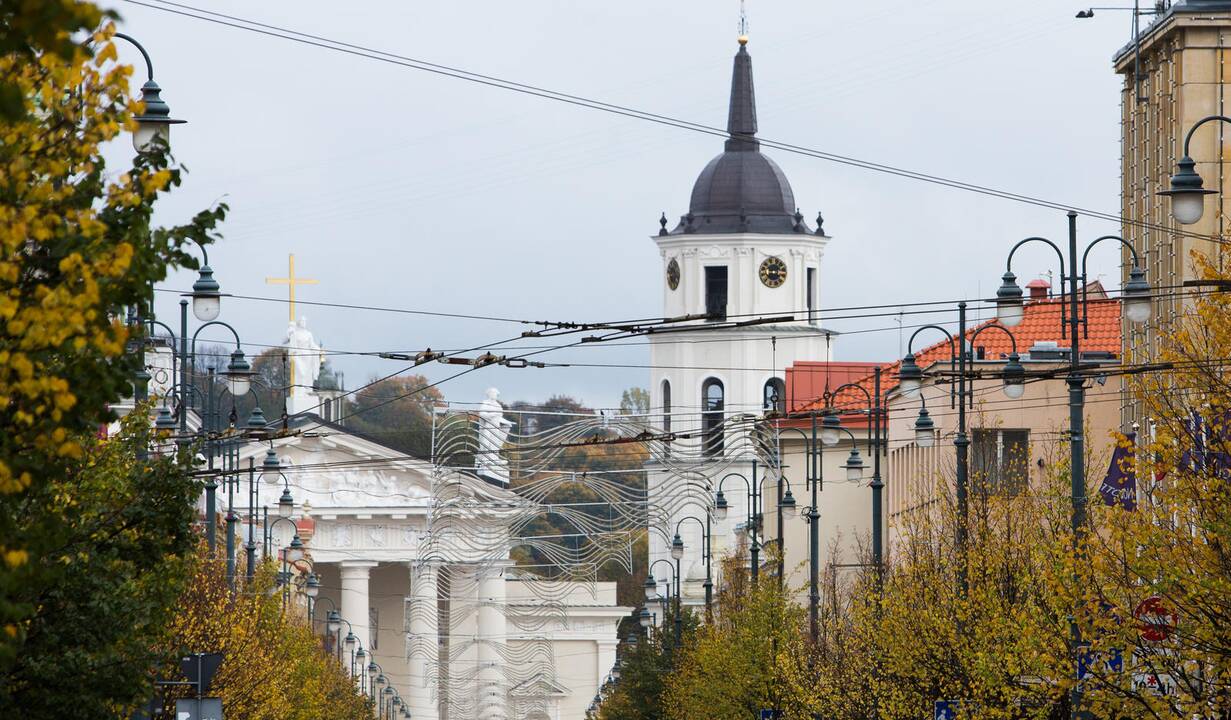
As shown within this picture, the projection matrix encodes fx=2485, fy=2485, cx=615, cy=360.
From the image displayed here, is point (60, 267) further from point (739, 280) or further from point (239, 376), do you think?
point (739, 280)

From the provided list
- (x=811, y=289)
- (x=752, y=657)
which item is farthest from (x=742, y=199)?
(x=752, y=657)

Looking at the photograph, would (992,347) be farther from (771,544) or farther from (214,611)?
(214,611)

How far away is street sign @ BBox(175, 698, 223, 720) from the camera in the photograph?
25.2m

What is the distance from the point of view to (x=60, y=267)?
1048 centimetres

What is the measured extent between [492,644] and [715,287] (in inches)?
865

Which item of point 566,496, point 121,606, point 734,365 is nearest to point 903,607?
point 121,606

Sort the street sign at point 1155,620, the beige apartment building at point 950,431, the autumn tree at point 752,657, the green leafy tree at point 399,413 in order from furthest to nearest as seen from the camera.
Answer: the green leafy tree at point 399,413
the beige apartment building at point 950,431
the autumn tree at point 752,657
the street sign at point 1155,620

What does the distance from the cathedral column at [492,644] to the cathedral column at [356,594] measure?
4.58 meters

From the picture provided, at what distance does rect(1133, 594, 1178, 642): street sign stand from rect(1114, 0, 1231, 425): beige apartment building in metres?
15.6

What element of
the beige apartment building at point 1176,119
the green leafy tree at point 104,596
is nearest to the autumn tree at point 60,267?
the green leafy tree at point 104,596

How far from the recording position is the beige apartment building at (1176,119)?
1449 inches

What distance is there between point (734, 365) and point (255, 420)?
7495 cm

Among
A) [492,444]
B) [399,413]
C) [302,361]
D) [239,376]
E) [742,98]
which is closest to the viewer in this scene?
[239,376]

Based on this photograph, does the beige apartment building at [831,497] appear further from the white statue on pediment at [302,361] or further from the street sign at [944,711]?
the street sign at [944,711]
